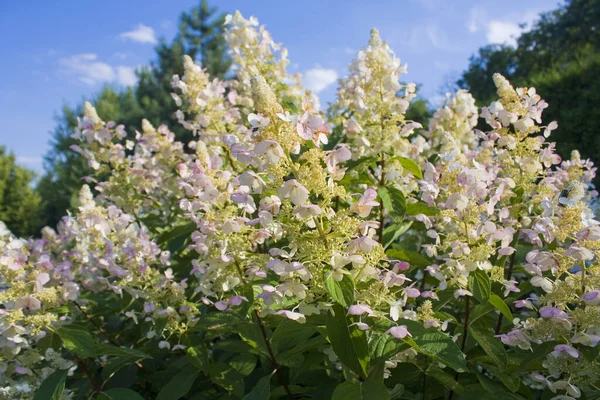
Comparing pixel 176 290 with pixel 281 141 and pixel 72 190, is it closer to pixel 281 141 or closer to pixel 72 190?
pixel 281 141

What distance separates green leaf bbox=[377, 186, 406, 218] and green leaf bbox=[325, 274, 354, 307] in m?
0.96

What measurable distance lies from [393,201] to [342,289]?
107cm

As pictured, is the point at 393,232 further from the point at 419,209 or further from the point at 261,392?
the point at 261,392

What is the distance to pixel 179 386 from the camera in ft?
7.49

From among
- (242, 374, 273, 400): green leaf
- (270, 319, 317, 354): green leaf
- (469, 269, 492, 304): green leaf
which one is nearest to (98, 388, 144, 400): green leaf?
(242, 374, 273, 400): green leaf

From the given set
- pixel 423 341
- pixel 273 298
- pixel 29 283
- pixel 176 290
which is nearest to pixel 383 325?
pixel 423 341

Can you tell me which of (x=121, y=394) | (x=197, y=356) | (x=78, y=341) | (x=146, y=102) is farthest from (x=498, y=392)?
(x=146, y=102)

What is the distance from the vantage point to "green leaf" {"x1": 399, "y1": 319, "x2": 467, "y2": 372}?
1637mm

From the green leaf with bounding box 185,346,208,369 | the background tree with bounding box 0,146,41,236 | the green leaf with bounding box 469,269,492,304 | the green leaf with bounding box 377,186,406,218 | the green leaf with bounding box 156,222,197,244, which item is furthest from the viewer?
the background tree with bounding box 0,146,41,236

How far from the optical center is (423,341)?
1.67m

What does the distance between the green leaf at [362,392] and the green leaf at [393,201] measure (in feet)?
3.12

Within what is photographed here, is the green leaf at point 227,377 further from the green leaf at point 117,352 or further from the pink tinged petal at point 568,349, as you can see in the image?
the pink tinged petal at point 568,349

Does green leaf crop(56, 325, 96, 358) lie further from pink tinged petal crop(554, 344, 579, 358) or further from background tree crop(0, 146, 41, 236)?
background tree crop(0, 146, 41, 236)

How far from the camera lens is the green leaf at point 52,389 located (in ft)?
7.10
